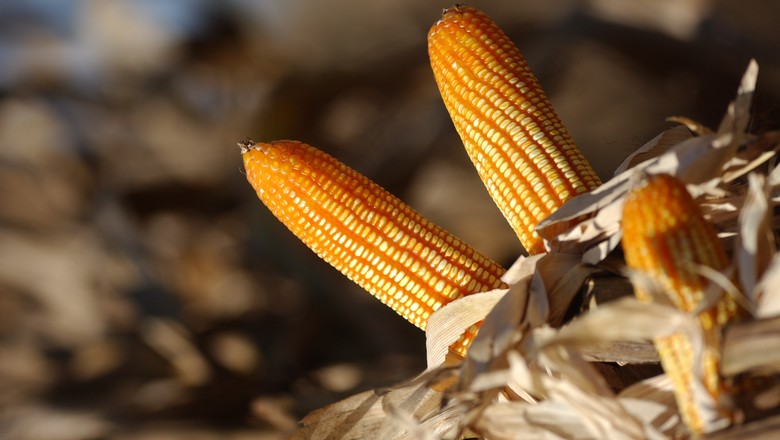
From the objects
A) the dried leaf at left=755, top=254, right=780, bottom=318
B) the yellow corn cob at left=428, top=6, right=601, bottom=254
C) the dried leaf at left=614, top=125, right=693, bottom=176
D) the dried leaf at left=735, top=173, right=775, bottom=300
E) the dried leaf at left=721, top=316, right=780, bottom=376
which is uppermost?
the yellow corn cob at left=428, top=6, right=601, bottom=254

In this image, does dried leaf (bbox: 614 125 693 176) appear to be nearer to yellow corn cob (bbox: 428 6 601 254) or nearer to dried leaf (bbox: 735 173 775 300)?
yellow corn cob (bbox: 428 6 601 254)

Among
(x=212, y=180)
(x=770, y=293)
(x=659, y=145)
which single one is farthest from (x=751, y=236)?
(x=212, y=180)

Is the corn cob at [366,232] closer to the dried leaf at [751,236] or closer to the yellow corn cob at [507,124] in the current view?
the yellow corn cob at [507,124]

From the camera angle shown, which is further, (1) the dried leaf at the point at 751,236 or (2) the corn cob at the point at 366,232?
(2) the corn cob at the point at 366,232

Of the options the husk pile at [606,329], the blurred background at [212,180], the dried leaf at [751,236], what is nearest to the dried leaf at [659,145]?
the husk pile at [606,329]

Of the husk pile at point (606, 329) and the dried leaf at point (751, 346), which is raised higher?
the husk pile at point (606, 329)

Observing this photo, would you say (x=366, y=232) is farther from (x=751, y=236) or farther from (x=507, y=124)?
(x=751, y=236)

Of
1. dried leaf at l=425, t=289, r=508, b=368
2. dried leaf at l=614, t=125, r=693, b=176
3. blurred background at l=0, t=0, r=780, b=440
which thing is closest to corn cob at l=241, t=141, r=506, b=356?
dried leaf at l=425, t=289, r=508, b=368
